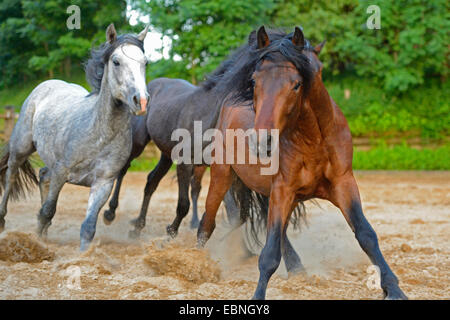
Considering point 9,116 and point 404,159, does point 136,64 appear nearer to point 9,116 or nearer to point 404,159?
Answer: point 9,116

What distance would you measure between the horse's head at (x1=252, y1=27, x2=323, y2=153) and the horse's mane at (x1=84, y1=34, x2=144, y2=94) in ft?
5.50

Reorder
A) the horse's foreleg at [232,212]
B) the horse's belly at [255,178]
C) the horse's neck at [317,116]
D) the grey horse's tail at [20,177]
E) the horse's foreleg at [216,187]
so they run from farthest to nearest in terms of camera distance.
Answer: the grey horse's tail at [20,177]
the horse's foreleg at [232,212]
the horse's foreleg at [216,187]
the horse's belly at [255,178]
the horse's neck at [317,116]

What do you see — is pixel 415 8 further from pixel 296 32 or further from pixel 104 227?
pixel 296 32

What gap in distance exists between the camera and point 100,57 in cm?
486

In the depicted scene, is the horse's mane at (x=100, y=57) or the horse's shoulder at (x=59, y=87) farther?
the horse's shoulder at (x=59, y=87)

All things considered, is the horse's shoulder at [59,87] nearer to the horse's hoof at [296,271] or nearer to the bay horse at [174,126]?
the bay horse at [174,126]

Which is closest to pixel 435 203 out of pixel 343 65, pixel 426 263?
pixel 426 263

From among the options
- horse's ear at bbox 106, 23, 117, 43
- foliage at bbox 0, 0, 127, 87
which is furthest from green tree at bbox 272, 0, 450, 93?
horse's ear at bbox 106, 23, 117, 43

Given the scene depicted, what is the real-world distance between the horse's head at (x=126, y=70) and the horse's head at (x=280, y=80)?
4.42ft

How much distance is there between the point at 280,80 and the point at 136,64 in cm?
173

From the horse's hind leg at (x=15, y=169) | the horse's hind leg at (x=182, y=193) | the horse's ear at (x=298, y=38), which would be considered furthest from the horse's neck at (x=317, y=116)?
the horse's hind leg at (x=15, y=169)

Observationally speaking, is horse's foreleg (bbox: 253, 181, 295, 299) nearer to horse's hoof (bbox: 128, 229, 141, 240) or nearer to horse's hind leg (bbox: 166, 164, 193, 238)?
horse's hind leg (bbox: 166, 164, 193, 238)

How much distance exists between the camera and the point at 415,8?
13.5 m

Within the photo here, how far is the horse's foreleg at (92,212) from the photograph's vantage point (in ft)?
15.2
